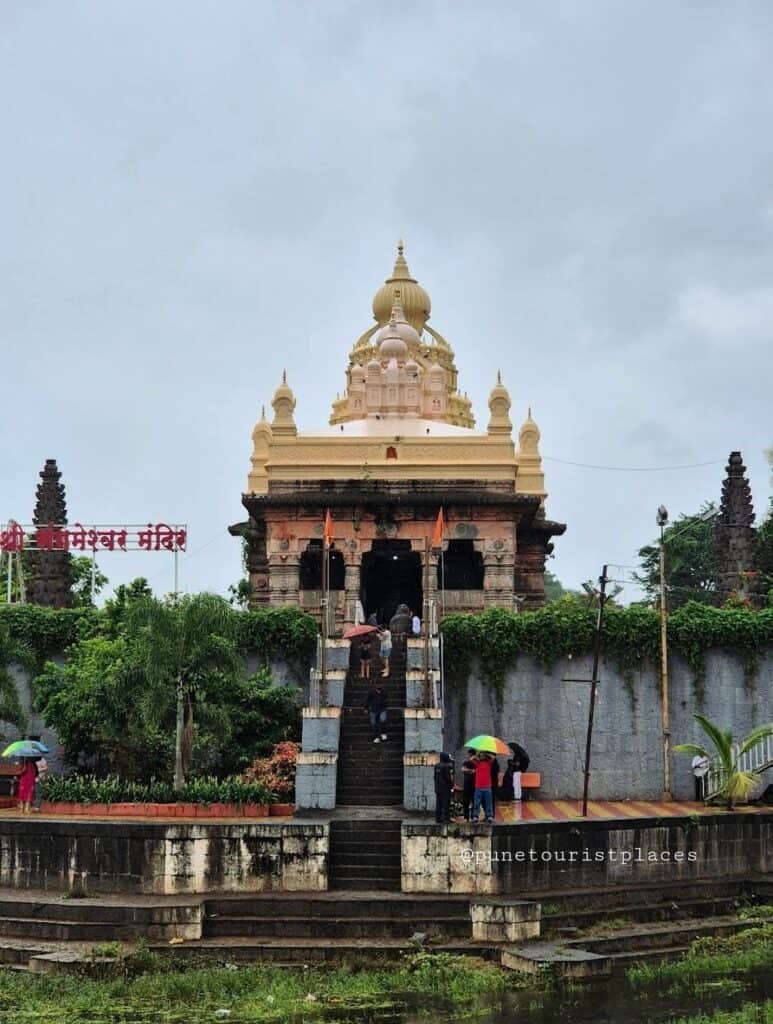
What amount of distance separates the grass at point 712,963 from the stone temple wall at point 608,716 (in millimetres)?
7534

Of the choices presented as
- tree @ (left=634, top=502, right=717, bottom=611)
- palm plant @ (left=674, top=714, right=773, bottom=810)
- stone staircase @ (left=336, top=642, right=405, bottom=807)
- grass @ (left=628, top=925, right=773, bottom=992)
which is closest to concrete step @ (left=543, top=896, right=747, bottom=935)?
grass @ (left=628, top=925, right=773, bottom=992)

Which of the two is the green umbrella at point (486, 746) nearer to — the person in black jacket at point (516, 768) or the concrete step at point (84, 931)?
the person in black jacket at point (516, 768)

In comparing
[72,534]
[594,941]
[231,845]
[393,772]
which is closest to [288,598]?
[72,534]

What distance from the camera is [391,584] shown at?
36906mm

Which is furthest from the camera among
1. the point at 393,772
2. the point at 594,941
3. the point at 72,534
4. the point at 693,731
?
the point at 72,534

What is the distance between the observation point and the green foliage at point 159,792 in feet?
70.5

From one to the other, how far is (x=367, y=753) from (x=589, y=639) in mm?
5994

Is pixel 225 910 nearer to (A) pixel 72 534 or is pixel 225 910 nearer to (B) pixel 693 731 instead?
(B) pixel 693 731

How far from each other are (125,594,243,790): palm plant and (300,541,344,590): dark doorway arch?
40.4ft

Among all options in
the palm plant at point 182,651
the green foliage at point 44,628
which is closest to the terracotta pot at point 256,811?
the palm plant at point 182,651

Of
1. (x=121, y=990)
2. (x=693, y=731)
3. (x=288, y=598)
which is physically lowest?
(x=121, y=990)

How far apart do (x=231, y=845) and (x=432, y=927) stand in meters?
3.15

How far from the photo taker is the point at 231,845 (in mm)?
18781

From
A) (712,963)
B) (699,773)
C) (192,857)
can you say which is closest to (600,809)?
(699,773)
